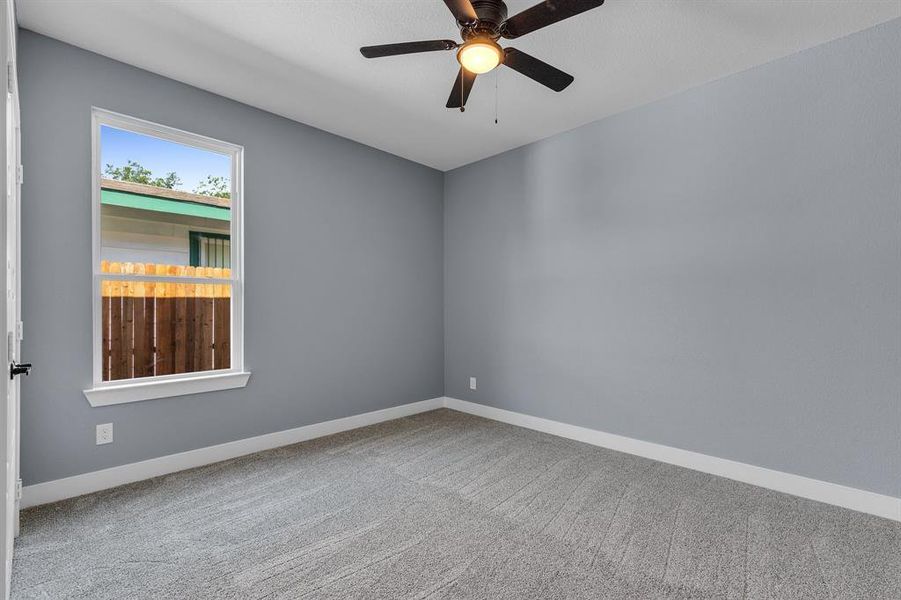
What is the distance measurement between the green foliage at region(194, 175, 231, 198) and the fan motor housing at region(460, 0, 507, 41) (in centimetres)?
229

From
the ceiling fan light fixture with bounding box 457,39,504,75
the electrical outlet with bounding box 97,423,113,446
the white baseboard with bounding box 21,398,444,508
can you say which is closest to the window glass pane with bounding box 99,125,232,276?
the electrical outlet with bounding box 97,423,113,446

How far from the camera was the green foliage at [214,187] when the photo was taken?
3.37 meters

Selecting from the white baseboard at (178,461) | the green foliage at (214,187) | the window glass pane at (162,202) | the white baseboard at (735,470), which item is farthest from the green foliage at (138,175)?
the white baseboard at (735,470)

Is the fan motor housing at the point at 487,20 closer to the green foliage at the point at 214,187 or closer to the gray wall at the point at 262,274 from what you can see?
the gray wall at the point at 262,274

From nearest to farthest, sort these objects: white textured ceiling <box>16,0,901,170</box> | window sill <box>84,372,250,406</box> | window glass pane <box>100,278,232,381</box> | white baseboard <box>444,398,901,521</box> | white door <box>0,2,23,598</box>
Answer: white door <box>0,2,23,598</box> → white textured ceiling <box>16,0,901,170</box> → white baseboard <box>444,398,901,521</box> → window sill <box>84,372,250,406</box> → window glass pane <box>100,278,232,381</box>

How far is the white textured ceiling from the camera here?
2377 mm

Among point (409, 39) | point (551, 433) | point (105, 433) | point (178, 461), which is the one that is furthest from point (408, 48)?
point (551, 433)

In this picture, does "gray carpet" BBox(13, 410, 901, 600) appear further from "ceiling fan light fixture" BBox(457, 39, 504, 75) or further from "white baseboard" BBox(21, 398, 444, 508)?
"ceiling fan light fixture" BBox(457, 39, 504, 75)

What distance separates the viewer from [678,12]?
2.38 meters

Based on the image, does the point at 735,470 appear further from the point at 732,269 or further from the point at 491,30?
the point at 491,30

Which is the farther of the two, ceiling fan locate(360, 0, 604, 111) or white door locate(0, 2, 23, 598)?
ceiling fan locate(360, 0, 604, 111)

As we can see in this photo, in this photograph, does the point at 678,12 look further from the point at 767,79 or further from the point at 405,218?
the point at 405,218

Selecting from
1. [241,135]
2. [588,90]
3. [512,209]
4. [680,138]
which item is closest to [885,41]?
[680,138]

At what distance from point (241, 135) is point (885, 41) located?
4204mm
